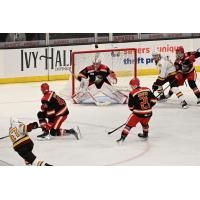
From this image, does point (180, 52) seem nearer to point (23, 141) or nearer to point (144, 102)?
point (144, 102)

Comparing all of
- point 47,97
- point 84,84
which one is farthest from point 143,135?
point 84,84

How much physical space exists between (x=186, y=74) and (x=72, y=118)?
1.97 meters

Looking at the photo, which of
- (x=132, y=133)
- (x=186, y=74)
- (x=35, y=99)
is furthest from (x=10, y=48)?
(x=132, y=133)

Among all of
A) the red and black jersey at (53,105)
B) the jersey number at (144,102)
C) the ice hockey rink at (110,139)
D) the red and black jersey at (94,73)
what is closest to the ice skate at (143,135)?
the ice hockey rink at (110,139)

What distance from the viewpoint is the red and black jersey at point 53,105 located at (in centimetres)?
923

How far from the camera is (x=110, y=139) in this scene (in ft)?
31.5

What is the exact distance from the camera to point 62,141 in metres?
9.50

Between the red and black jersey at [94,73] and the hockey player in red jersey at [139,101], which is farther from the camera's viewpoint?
the red and black jersey at [94,73]

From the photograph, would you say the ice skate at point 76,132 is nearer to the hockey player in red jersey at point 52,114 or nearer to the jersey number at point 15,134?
the hockey player in red jersey at point 52,114

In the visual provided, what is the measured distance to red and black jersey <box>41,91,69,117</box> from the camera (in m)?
9.23

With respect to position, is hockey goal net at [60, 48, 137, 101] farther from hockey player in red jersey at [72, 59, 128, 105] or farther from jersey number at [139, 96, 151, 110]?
jersey number at [139, 96, 151, 110]

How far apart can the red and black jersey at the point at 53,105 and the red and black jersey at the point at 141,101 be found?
2.75 feet

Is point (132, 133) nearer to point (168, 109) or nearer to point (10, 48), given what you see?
point (168, 109)

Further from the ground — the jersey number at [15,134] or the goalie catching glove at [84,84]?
the goalie catching glove at [84,84]
